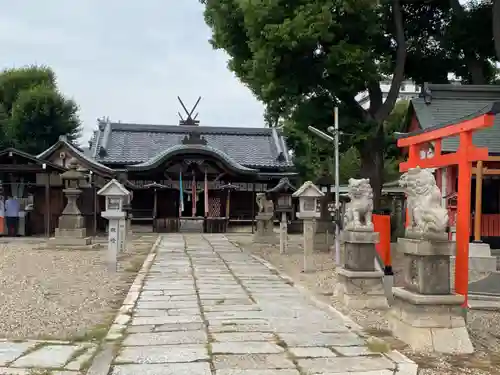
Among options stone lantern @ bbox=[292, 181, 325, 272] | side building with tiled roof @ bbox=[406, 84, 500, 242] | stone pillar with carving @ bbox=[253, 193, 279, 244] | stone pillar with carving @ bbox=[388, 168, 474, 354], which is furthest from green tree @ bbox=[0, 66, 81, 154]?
stone pillar with carving @ bbox=[388, 168, 474, 354]

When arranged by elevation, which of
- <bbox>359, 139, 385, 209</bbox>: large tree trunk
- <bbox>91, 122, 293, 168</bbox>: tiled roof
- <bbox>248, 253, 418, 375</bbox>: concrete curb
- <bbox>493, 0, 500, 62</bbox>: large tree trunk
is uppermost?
<bbox>493, 0, 500, 62</bbox>: large tree trunk

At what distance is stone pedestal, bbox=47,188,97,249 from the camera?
16016mm

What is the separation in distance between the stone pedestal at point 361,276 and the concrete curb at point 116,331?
3.11 m

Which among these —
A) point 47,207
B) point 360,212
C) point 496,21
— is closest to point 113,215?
point 360,212

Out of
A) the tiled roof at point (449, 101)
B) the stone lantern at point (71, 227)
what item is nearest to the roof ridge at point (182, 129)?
the stone lantern at point (71, 227)

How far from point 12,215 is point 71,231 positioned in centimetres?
438

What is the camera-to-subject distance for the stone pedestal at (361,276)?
7913mm

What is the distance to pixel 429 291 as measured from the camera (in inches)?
228

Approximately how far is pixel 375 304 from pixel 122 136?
23327mm

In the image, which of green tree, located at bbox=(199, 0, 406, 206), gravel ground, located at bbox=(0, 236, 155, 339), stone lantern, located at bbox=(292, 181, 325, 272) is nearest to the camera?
gravel ground, located at bbox=(0, 236, 155, 339)

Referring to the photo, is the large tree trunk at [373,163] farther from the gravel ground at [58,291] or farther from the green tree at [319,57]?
the gravel ground at [58,291]

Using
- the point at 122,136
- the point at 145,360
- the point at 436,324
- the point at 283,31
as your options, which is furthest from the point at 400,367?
the point at 122,136

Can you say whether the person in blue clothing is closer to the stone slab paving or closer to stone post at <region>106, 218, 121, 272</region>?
stone post at <region>106, 218, 121, 272</region>

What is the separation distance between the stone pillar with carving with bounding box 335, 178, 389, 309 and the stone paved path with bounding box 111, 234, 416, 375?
671 mm
